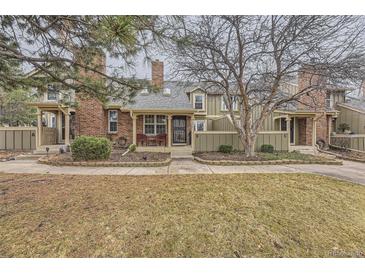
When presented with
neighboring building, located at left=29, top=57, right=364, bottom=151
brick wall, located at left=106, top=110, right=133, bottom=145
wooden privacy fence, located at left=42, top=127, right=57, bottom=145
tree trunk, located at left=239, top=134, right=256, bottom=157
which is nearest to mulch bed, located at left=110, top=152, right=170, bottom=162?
neighboring building, located at left=29, top=57, right=364, bottom=151

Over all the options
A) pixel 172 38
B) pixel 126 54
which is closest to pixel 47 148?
pixel 126 54

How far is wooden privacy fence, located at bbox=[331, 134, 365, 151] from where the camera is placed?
42.9 feet

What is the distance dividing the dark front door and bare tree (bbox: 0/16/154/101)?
9.51 m

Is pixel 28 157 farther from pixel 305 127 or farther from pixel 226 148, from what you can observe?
pixel 305 127

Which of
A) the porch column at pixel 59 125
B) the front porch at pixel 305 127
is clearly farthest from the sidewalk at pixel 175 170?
the porch column at pixel 59 125

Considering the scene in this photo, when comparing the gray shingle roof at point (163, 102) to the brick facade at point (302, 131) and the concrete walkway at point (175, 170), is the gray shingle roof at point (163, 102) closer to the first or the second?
the concrete walkway at point (175, 170)

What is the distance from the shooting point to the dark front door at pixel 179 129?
1418 centimetres

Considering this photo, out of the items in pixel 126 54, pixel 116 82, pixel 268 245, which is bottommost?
pixel 268 245

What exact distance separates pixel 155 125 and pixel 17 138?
8622mm

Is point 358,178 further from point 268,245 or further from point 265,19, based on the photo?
point 265,19

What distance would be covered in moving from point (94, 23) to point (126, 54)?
758mm

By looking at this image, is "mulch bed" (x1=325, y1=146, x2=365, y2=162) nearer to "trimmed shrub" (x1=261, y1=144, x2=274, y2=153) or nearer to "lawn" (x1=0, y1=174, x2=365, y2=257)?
"trimmed shrub" (x1=261, y1=144, x2=274, y2=153)

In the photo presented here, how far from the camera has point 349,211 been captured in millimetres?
3703

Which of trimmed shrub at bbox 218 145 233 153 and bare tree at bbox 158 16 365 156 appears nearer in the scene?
bare tree at bbox 158 16 365 156
